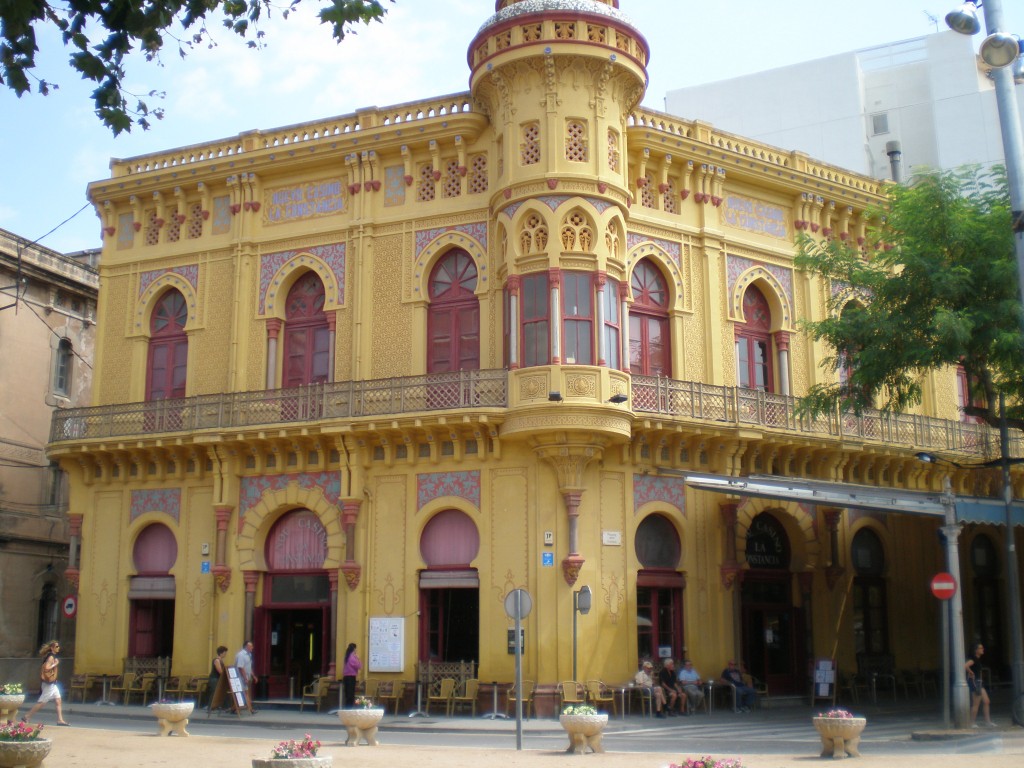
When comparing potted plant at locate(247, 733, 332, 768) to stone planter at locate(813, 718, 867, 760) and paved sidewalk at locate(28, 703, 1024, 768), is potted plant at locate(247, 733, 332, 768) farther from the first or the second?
stone planter at locate(813, 718, 867, 760)

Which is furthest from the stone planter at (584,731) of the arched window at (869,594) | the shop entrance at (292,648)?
the arched window at (869,594)

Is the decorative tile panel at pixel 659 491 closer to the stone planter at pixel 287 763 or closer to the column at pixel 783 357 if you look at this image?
the column at pixel 783 357

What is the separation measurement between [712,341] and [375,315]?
25.9 feet

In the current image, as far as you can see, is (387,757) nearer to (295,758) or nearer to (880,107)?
(295,758)

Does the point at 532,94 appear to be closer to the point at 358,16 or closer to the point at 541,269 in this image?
the point at 541,269

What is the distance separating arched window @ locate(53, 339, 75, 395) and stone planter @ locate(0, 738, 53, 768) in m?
23.5

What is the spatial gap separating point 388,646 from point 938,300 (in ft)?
43.7

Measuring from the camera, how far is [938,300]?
22.7 meters

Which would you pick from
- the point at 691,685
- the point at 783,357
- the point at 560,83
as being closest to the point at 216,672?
the point at 691,685

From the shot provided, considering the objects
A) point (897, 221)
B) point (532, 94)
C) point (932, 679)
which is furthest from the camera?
point (932, 679)

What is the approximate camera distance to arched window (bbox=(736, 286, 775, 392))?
93.0 ft

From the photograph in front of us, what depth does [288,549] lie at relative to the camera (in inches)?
1066

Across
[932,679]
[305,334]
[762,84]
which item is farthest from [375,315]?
[762,84]

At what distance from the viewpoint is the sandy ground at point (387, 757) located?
50.3 ft
